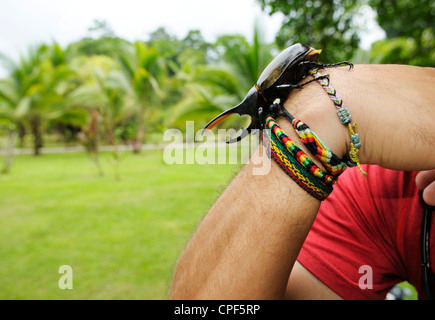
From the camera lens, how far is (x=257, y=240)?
1.84ft

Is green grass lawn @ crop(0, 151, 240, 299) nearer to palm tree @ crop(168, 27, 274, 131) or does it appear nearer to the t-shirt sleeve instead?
the t-shirt sleeve

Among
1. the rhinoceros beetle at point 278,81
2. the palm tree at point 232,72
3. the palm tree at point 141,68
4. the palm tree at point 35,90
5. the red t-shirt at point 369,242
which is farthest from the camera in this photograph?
the palm tree at point 141,68

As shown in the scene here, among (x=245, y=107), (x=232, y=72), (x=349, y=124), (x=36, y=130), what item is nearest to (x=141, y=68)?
(x=36, y=130)

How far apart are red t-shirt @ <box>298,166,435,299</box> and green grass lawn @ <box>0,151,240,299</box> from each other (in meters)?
0.38

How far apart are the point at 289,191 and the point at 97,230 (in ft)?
13.9

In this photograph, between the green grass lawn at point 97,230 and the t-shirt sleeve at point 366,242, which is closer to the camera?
the t-shirt sleeve at point 366,242

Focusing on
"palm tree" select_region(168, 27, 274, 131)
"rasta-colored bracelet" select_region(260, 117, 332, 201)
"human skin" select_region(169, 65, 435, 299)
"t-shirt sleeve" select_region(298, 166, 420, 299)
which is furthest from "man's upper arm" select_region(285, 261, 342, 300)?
"palm tree" select_region(168, 27, 274, 131)

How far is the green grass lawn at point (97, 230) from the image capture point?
2.87 metres

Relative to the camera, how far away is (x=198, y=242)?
2.09 ft

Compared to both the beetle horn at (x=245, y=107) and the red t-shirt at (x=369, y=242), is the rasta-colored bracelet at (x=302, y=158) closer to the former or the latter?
the beetle horn at (x=245, y=107)

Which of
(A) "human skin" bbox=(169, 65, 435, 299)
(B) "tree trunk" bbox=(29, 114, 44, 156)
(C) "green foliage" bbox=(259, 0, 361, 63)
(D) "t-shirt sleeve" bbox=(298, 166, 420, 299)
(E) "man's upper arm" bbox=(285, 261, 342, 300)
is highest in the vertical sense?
(C) "green foliage" bbox=(259, 0, 361, 63)

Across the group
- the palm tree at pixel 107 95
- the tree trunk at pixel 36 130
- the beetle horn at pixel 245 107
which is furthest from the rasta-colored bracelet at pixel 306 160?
the tree trunk at pixel 36 130

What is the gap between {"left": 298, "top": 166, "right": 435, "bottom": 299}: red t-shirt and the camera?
0.83 meters

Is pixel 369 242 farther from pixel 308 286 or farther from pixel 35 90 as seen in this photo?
pixel 35 90
